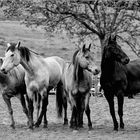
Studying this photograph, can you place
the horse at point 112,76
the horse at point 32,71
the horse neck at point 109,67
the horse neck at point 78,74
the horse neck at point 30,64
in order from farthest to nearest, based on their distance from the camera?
the horse neck at point 30,64, the horse neck at point 78,74, the horse at point 32,71, the horse neck at point 109,67, the horse at point 112,76

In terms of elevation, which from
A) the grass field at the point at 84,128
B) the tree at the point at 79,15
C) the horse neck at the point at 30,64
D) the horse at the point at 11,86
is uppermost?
the tree at the point at 79,15

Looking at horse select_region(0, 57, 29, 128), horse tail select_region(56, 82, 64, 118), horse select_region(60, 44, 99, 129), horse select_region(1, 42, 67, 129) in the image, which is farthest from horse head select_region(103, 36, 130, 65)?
horse tail select_region(56, 82, 64, 118)

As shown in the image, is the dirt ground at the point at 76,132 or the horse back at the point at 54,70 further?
the horse back at the point at 54,70

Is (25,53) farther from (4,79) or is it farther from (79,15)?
(79,15)

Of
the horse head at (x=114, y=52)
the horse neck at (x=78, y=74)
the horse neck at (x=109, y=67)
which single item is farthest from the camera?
the horse neck at (x=78, y=74)

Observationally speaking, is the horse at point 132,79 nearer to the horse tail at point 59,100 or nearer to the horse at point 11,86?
the horse tail at point 59,100

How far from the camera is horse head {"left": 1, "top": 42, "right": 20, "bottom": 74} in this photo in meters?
11.4

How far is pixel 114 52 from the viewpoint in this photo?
1129 cm

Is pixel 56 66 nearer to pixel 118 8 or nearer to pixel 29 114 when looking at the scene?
pixel 29 114

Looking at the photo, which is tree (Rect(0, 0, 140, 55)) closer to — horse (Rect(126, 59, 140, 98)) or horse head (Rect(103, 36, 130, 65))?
horse (Rect(126, 59, 140, 98))

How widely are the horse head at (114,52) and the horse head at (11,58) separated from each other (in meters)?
2.07

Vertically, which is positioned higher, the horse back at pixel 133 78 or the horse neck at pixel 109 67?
the horse neck at pixel 109 67

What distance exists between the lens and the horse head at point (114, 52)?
11156 millimetres

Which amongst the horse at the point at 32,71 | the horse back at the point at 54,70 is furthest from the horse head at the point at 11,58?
the horse back at the point at 54,70
